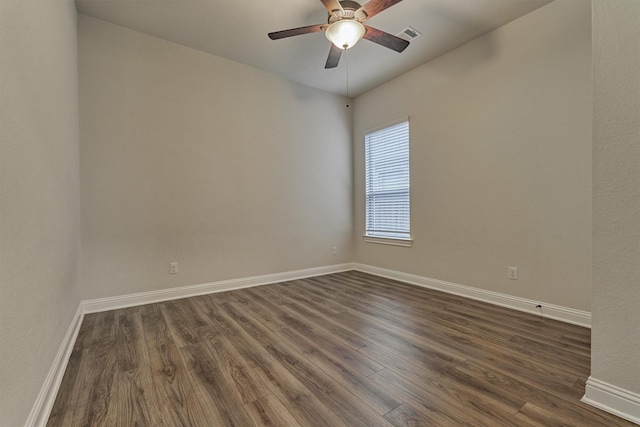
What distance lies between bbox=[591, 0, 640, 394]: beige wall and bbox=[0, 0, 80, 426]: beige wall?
2.50m

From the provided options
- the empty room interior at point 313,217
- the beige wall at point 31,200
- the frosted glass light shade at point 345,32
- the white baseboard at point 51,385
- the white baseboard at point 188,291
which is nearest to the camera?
the beige wall at point 31,200

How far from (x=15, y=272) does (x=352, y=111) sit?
4470 mm

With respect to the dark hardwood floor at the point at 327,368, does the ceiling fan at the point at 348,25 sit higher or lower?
higher

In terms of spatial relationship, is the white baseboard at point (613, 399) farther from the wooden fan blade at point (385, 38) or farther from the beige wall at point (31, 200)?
the wooden fan blade at point (385, 38)

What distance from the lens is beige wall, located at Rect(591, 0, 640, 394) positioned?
1278 mm

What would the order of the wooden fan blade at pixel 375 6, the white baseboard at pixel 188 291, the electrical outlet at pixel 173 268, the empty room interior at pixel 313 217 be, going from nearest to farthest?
1. the empty room interior at pixel 313 217
2. the wooden fan blade at pixel 375 6
3. the white baseboard at pixel 188 291
4. the electrical outlet at pixel 173 268

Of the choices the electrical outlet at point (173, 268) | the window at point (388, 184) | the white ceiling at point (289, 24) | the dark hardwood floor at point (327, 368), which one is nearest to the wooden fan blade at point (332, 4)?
the white ceiling at point (289, 24)

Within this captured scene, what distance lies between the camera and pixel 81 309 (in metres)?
2.59

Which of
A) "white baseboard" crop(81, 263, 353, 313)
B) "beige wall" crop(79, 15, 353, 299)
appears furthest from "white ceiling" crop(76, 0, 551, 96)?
"white baseboard" crop(81, 263, 353, 313)

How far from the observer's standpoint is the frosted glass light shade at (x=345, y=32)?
2.18 metres

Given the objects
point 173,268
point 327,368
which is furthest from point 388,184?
point 173,268

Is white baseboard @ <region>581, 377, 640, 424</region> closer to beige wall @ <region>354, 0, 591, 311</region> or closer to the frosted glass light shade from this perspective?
beige wall @ <region>354, 0, 591, 311</region>

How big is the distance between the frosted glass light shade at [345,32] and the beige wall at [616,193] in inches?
56.9

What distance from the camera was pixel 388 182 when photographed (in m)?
4.09
